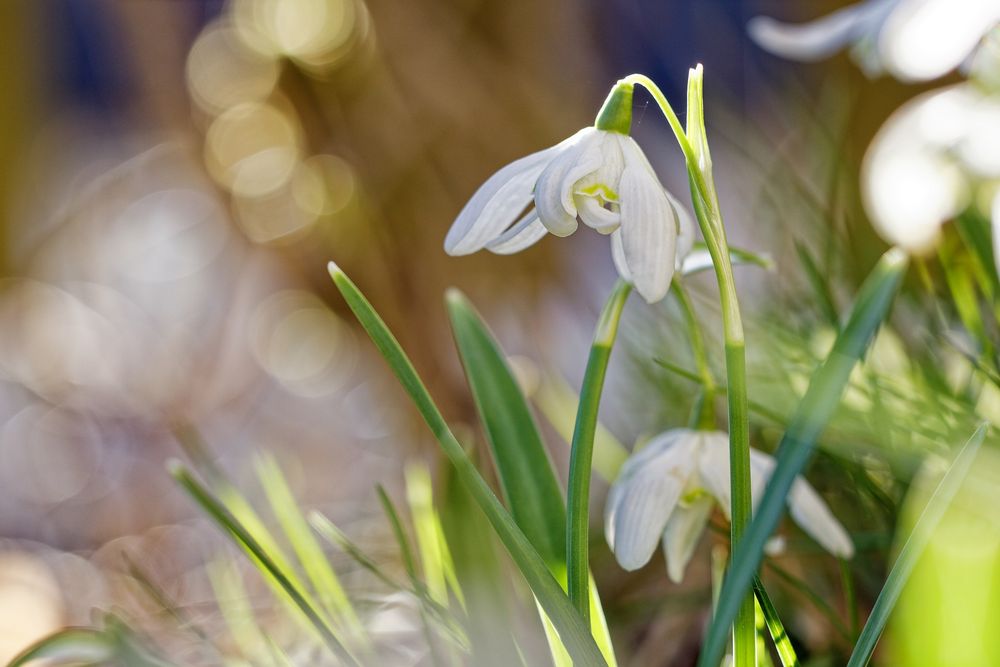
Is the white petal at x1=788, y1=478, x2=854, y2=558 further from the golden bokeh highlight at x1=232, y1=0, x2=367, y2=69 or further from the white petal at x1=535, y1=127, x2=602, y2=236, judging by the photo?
the golden bokeh highlight at x1=232, y1=0, x2=367, y2=69

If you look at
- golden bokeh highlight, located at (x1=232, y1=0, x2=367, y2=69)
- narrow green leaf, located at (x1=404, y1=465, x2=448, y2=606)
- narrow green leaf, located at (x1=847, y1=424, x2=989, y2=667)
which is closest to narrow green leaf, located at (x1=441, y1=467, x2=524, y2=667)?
narrow green leaf, located at (x1=404, y1=465, x2=448, y2=606)

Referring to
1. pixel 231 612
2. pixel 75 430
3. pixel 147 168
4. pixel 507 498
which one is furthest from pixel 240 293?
pixel 507 498

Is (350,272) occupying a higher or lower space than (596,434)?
higher

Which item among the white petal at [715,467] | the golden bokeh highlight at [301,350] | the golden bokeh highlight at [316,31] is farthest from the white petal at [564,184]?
the golden bokeh highlight at [301,350]

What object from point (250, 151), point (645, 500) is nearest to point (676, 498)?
point (645, 500)

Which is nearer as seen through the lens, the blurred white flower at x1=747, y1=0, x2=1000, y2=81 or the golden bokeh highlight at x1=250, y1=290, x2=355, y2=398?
the blurred white flower at x1=747, y1=0, x2=1000, y2=81

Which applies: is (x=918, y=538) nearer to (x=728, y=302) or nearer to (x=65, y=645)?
(x=728, y=302)
